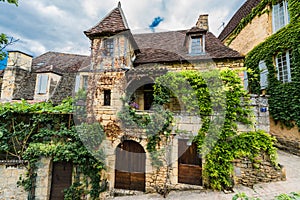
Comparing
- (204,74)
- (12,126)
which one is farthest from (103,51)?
(12,126)

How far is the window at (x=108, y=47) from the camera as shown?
6543mm

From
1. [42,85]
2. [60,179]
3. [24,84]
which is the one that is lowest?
[60,179]

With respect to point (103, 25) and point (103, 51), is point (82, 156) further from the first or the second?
point (103, 25)

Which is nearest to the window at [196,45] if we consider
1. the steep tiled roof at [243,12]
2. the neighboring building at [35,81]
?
the steep tiled roof at [243,12]

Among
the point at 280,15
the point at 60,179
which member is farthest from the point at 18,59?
the point at 280,15

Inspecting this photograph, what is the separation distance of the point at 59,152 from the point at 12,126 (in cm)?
263

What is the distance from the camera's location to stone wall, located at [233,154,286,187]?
470cm

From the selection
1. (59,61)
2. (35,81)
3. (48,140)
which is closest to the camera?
(48,140)

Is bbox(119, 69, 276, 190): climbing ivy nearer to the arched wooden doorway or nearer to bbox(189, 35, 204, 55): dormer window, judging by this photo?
the arched wooden doorway

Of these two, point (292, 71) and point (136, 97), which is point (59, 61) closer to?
point (136, 97)

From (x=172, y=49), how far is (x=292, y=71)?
573 cm

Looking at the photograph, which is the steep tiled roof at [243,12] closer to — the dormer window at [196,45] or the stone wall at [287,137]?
the dormer window at [196,45]

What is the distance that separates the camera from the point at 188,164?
5531mm

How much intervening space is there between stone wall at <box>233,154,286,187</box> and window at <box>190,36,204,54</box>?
16.8 feet
